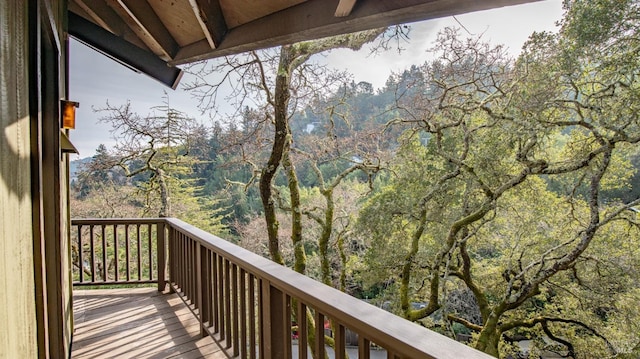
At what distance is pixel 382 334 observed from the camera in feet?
3.31

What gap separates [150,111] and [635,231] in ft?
41.5

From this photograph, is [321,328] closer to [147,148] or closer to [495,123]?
[495,123]

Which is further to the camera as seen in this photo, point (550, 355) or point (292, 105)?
point (550, 355)

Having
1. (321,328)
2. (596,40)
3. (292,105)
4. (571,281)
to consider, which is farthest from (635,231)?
(321,328)

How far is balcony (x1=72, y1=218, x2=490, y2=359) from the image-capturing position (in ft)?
3.57

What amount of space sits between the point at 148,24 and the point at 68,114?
88 cm

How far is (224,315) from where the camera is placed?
2.58m

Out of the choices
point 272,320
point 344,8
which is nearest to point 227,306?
point 272,320

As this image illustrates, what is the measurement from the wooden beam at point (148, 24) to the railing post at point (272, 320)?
2076 millimetres

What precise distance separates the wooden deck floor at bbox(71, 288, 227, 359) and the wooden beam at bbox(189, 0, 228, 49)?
2301 mm

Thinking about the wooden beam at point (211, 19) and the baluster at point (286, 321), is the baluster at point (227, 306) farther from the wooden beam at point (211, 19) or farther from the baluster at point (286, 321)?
the wooden beam at point (211, 19)

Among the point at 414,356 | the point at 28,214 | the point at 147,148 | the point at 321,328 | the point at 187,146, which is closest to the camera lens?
the point at 414,356

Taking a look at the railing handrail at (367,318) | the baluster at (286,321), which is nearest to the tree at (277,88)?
the railing handrail at (367,318)

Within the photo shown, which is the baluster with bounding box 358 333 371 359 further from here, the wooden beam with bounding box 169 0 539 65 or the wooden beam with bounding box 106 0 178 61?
the wooden beam with bounding box 106 0 178 61
